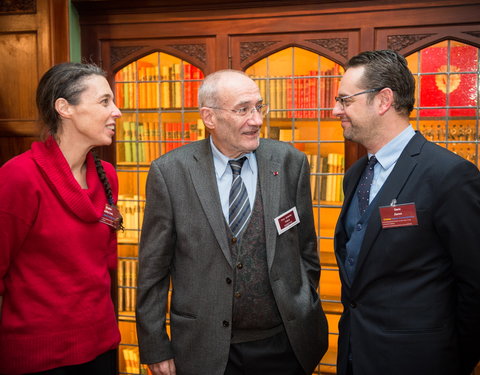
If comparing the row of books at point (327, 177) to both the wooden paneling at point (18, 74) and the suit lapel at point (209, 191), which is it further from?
the wooden paneling at point (18, 74)

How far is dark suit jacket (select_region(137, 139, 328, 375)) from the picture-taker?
6.50 ft

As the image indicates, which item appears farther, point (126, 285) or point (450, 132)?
point (126, 285)

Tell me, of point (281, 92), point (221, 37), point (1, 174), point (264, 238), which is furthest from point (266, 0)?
point (1, 174)

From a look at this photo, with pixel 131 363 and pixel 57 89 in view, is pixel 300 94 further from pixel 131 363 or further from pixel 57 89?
pixel 131 363

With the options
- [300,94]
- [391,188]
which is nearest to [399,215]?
[391,188]

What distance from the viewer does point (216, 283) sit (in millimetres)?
1979

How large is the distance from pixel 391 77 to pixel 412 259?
0.71m

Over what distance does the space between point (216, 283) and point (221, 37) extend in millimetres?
2051

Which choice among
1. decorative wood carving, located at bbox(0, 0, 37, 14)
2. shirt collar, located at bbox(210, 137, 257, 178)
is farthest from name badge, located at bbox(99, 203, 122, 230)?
decorative wood carving, located at bbox(0, 0, 37, 14)

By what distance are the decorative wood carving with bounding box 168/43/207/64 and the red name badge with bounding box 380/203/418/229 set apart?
2.15m

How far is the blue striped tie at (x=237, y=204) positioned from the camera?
2020mm

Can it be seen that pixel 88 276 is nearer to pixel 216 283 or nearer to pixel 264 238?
pixel 216 283

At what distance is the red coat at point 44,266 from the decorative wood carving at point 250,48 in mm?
1844

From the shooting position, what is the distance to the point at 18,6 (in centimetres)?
349
